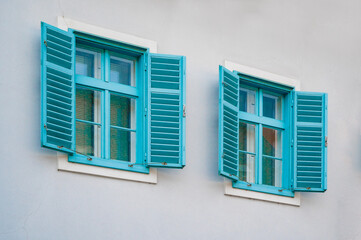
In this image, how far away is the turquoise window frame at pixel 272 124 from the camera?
11211mm

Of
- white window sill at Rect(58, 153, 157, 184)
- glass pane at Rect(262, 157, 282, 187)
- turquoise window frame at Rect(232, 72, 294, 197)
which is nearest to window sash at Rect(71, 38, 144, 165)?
white window sill at Rect(58, 153, 157, 184)

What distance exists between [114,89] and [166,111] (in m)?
0.64

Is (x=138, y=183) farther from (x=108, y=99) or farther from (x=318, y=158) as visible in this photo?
(x=318, y=158)

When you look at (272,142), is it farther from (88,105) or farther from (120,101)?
(88,105)

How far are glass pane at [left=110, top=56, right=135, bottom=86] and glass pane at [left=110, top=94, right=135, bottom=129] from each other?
0.20 metres

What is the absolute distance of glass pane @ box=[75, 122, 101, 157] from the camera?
976 centimetres

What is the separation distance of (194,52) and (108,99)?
4.56 feet

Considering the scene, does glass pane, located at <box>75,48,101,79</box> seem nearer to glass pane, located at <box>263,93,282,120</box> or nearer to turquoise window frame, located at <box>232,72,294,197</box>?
turquoise window frame, located at <box>232,72,294,197</box>

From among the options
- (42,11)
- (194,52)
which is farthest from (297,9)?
(42,11)

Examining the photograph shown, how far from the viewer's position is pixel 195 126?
1059 centimetres

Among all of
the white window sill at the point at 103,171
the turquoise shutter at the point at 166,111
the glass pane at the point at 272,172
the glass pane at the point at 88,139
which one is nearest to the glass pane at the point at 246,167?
the glass pane at the point at 272,172

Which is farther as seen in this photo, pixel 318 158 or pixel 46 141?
pixel 318 158

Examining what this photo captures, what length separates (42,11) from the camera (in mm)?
9609
